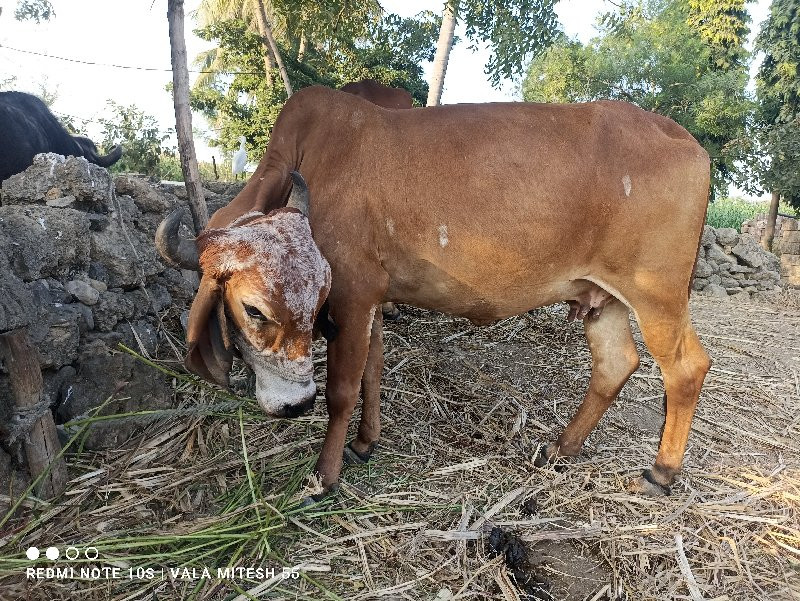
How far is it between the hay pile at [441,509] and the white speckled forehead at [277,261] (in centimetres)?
107

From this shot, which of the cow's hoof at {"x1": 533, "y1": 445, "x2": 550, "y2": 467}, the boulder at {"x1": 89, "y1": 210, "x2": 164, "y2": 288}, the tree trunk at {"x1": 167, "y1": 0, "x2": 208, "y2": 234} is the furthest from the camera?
the tree trunk at {"x1": 167, "y1": 0, "x2": 208, "y2": 234}

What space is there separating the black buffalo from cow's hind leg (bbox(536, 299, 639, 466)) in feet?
15.6

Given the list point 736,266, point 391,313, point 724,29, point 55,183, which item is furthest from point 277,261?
point 724,29

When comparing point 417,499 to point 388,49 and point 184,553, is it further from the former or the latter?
point 388,49

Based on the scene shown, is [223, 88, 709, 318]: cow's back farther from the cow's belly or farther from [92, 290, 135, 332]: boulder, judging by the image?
[92, 290, 135, 332]: boulder

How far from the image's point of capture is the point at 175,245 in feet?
7.81

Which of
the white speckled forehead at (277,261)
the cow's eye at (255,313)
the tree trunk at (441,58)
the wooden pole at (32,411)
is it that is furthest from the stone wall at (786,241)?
the wooden pole at (32,411)

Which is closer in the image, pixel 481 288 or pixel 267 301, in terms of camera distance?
pixel 267 301

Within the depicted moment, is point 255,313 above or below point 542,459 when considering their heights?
above

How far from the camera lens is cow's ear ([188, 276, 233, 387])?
2467mm

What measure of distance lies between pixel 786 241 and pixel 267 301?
16776 mm

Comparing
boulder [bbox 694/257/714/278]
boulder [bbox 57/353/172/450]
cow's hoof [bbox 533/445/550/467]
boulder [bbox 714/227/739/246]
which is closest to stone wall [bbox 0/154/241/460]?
boulder [bbox 57/353/172/450]

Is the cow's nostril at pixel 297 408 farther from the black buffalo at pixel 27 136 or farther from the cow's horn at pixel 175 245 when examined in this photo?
the black buffalo at pixel 27 136

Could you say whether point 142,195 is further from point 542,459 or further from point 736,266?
point 736,266
